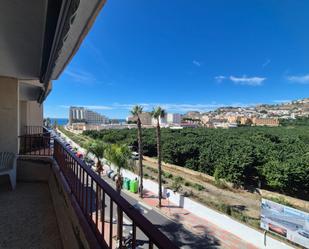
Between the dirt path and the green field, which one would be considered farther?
the green field

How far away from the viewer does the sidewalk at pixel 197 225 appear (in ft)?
28.8

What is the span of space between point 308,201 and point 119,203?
17.8 meters

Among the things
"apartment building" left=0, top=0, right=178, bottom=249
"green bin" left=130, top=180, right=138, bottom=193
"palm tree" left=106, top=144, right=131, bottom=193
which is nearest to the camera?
"apartment building" left=0, top=0, right=178, bottom=249

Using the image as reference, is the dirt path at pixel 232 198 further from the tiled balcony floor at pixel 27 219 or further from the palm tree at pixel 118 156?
the tiled balcony floor at pixel 27 219

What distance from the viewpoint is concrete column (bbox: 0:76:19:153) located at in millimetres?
5020

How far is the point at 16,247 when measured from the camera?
2.48 meters

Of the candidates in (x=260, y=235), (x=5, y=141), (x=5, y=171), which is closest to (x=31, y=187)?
(x=5, y=171)

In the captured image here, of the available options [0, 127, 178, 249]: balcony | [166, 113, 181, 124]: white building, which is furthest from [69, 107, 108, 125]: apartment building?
[0, 127, 178, 249]: balcony

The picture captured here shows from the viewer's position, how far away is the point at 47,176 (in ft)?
16.5

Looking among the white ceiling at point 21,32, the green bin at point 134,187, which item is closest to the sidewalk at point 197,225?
the green bin at point 134,187

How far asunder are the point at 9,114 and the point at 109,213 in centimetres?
474

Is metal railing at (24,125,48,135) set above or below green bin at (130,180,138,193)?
above

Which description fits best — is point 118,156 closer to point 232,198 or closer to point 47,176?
point 47,176

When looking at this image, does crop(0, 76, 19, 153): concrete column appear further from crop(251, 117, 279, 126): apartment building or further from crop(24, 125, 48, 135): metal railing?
crop(251, 117, 279, 126): apartment building
